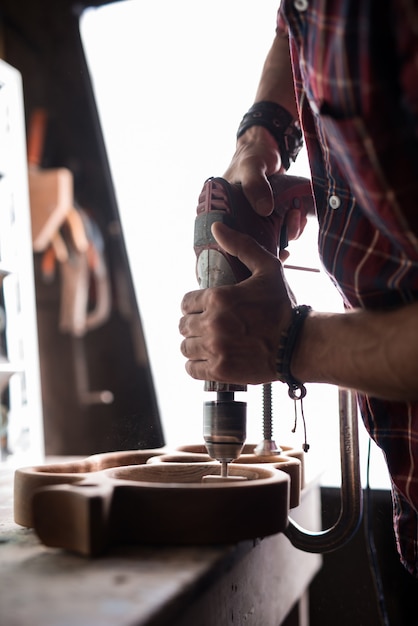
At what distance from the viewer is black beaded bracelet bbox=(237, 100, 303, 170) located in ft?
3.10

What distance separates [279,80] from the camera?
970 millimetres

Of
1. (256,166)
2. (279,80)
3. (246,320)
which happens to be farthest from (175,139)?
(246,320)

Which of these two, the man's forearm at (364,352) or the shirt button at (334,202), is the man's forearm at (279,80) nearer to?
the shirt button at (334,202)

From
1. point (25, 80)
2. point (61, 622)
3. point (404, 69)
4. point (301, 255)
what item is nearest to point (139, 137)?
point (25, 80)

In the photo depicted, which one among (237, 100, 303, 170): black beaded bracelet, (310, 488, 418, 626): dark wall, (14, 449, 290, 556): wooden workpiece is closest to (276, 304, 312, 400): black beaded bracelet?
(14, 449, 290, 556): wooden workpiece

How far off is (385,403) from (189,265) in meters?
0.89

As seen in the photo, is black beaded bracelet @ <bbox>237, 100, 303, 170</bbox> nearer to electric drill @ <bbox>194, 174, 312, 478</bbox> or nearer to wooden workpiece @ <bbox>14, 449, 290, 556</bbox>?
electric drill @ <bbox>194, 174, 312, 478</bbox>

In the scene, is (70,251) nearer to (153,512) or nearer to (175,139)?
(175,139)

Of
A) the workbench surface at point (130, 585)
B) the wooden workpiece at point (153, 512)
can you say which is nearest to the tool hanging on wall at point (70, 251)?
the workbench surface at point (130, 585)

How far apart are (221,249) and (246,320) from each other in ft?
0.41

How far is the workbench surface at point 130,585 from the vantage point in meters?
0.42

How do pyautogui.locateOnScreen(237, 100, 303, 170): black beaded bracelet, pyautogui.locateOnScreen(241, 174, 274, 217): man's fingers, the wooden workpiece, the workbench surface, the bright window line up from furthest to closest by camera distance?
1. the bright window
2. pyautogui.locateOnScreen(237, 100, 303, 170): black beaded bracelet
3. pyautogui.locateOnScreen(241, 174, 274, 217): man's fingers
4. the wooden workpiece
5. the workbench surface

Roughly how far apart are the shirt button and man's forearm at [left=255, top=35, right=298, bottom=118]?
27 cm

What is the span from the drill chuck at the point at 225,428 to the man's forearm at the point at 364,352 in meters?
0.10
